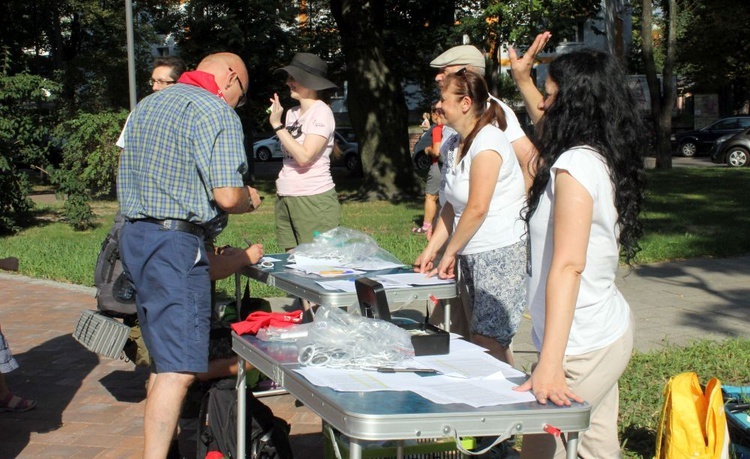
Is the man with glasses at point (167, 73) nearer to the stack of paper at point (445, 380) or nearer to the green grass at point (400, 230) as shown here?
the stack of paper at point (445, 380)

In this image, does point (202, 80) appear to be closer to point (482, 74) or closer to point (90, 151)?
point (482, 74)

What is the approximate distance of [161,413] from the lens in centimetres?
365

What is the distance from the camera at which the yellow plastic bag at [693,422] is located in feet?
10.5

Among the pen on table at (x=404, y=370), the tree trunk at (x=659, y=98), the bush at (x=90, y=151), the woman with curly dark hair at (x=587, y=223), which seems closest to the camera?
the woman with curly dark hair at (x=587, y=223)

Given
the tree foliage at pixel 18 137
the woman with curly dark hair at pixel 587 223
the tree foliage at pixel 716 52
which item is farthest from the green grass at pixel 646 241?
the tree foliage at pixel 716 52

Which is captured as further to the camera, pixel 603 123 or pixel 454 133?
pixel 454 133

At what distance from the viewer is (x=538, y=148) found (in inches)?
115

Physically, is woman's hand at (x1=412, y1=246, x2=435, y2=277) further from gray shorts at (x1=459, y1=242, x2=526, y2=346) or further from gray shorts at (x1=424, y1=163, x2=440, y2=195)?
gray shorts at (x1=424, y1=163, x2=440, y2=195)

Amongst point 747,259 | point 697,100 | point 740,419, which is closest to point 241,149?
point 740,419

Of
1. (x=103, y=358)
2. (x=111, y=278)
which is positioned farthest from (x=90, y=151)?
(x=111, y=278)

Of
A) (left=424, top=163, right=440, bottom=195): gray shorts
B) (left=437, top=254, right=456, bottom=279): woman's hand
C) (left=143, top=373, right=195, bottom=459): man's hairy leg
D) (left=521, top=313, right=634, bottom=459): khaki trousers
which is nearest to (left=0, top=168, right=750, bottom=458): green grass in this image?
(left=424, top=163, right=440, bottom=195): gray shorts

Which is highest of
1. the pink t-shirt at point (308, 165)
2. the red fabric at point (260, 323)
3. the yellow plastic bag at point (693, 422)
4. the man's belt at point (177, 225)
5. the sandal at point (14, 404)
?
the pink t-shirt at point (308, 165)

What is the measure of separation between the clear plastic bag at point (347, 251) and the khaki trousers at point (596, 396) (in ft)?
5.83

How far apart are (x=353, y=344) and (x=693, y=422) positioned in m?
1.37
